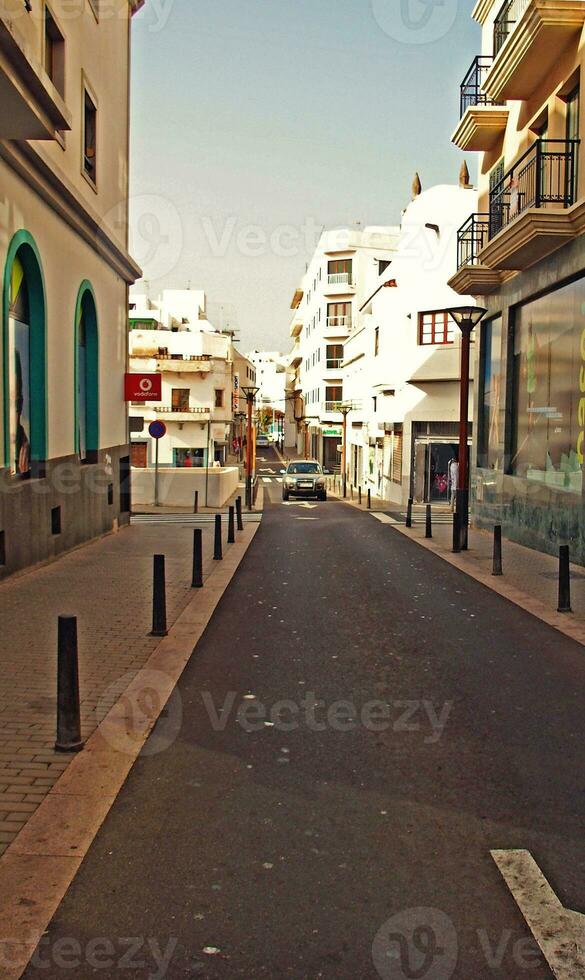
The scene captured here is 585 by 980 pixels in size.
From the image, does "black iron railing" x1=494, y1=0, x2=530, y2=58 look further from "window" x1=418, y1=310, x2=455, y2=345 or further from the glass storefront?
"window" x1=418, y1=310, x2=455, y2=345

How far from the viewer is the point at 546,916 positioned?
3.49 meters

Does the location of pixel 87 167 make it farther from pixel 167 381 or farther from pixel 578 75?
pixel 167 381

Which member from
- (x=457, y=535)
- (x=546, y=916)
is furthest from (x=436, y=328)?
(x=546, y=916)

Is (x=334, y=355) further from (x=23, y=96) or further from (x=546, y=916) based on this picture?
(x=546, y=916)

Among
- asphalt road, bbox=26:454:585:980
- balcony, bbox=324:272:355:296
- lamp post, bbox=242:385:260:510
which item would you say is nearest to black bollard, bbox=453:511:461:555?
asphalt road, bbox=26:454:585:980

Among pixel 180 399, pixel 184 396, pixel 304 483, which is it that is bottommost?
pixel 304 483

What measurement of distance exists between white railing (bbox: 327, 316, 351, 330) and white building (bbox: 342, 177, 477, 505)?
27.9 meters

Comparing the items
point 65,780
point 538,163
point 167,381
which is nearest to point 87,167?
point 538,163

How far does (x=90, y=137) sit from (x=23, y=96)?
8.64m

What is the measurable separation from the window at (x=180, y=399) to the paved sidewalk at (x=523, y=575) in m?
36.7

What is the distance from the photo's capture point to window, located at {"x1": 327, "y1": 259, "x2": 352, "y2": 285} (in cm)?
6762

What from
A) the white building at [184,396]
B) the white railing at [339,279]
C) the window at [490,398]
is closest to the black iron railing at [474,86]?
the window at [490,398]

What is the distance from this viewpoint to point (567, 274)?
1453 centimetres

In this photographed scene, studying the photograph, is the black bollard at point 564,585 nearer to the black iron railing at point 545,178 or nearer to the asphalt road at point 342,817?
the asphalt road at point 342,817
